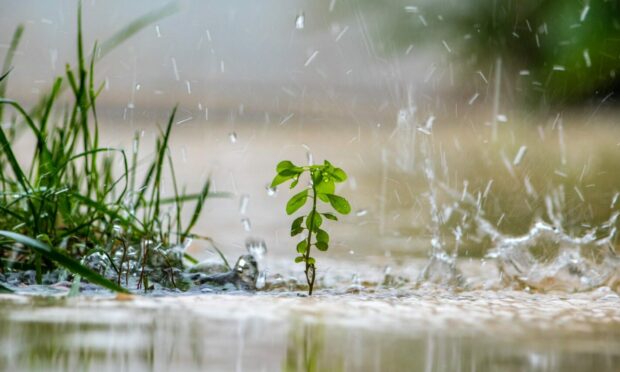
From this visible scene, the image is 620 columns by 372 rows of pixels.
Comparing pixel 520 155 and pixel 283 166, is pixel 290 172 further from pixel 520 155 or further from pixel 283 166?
pixel 520 155

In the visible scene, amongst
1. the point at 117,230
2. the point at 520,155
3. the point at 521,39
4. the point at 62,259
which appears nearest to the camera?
the point at 62,259

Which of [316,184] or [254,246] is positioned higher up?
[316,184]

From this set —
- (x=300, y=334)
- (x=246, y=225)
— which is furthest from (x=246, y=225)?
(x=300, y=334)

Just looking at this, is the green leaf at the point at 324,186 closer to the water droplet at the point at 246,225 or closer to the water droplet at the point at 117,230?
the water droplet at the point at 117,230

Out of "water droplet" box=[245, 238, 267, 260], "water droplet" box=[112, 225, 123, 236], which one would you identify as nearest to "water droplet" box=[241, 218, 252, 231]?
"water droplet" box=[245, 238, 267, 260]

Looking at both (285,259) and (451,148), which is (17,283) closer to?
(285,259)

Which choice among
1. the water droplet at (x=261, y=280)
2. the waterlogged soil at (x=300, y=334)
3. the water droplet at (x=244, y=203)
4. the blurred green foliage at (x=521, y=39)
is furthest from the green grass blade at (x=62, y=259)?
the blurred green foliage at (x=521, y=39)

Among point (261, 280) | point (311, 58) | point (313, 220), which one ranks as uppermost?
point (311, 58)
